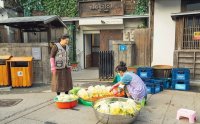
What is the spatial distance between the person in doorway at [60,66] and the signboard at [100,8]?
23.8ft

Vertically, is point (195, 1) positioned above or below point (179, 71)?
above

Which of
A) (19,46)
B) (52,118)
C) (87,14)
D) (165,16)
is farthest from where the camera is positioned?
(87,14)

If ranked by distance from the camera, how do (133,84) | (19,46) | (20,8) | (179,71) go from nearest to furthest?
(133,84), (179,71), (19,46), (20,8)

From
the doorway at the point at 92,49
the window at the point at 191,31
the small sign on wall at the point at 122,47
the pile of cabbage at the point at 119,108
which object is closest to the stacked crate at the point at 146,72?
the small sign on wall at the point at 122,47

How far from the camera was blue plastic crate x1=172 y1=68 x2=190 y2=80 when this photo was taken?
318 inches

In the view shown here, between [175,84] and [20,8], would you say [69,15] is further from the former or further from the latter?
[175,84]

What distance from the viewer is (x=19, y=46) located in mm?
9438

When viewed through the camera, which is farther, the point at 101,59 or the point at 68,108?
the point at 101,59

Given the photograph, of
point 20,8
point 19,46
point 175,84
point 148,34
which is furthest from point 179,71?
point 20,8

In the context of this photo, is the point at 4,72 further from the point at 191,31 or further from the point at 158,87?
the point at 191,31

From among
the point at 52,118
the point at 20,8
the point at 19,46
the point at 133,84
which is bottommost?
the point at 52,118

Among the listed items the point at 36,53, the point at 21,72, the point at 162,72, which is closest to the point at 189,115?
the point at 162,72

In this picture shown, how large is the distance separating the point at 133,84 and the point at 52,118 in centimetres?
219

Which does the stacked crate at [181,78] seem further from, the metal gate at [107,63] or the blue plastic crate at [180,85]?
the metal gate at [107,63]
